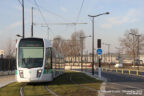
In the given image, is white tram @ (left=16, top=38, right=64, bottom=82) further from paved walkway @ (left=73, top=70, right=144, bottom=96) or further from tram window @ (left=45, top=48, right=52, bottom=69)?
paved walkway @ (left=73, top=70, right=144, bottom=96)

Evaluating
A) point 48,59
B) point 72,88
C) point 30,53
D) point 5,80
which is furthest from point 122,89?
point 5,80

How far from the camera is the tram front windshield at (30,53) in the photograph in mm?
17500

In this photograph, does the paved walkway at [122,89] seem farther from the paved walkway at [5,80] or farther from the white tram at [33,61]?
the paved walkway at [5,80]

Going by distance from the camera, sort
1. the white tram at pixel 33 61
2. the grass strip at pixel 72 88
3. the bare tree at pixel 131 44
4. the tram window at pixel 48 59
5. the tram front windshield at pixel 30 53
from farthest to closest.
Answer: the bare tree at pixel 131 44 → the tram window at pixel 48 59 → the tram front windshield at pixel 30 53 → the white tram at pixel 33 61 → the grass strip at pixel 72 88

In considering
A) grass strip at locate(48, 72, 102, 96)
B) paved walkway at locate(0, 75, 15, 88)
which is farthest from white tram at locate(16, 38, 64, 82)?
paved walkway at locate(0, 75, 15, 88)

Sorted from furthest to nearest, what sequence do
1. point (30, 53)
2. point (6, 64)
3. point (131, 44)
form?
point (131, 44), point (6, 64), point (30, 53)

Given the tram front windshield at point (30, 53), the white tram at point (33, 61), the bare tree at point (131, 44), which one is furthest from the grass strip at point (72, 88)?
the bare tree at point (131, 44)

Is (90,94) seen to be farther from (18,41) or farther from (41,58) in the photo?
(18,41)

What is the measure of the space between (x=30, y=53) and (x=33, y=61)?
2.02 feet

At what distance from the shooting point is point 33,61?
17.6 m

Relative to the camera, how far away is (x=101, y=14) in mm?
36125

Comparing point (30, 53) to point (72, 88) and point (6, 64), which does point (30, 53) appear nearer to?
point (72, 88)

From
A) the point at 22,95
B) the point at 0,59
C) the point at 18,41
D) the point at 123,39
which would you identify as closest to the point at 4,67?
the point at 0,59

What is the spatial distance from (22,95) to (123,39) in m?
62.6
